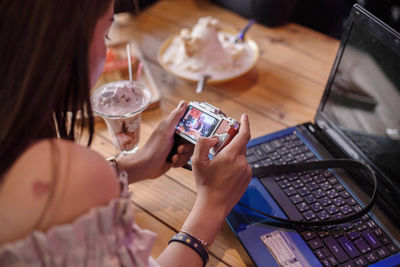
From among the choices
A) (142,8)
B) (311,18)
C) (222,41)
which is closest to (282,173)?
(222,41)

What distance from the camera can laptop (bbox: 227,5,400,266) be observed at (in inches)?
24.4

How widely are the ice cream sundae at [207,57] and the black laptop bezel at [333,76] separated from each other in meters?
0.30

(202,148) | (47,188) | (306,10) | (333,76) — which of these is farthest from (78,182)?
(306,10)

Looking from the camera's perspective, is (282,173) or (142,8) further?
(142,8)

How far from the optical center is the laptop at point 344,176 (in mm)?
620

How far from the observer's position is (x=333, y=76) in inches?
30.9

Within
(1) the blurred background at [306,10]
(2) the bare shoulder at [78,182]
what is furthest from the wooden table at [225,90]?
(2) the bare shoulder at [78,182]

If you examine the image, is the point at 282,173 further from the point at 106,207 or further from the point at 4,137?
the point at 4,137

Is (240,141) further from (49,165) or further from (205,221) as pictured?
(49,165)

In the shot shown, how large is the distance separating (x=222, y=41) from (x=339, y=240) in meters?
0.66

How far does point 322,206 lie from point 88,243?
0.43 metres

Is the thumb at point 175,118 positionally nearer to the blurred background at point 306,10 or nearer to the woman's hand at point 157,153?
the woman's hand at point 157,153

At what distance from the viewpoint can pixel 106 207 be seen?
448 mm


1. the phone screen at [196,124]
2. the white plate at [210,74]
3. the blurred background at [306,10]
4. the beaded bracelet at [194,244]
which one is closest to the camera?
the beaded bracelet at [194,244]
